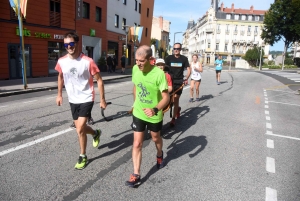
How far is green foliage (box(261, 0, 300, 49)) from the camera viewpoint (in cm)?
5046

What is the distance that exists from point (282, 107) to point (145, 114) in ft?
27.9

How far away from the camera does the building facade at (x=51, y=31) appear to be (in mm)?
15539

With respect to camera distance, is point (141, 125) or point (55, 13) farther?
point (55, 13)

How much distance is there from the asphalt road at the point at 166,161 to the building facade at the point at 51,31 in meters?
10.2

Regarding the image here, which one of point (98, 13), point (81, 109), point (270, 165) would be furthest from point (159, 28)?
point (81, 109)

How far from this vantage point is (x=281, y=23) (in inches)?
2068

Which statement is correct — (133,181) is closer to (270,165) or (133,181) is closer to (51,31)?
(270,165)

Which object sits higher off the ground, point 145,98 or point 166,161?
point 145,98

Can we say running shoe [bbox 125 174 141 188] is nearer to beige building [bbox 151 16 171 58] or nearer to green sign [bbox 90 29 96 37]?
green sign [bbox 90 29 96 37]

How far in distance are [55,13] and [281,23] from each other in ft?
159

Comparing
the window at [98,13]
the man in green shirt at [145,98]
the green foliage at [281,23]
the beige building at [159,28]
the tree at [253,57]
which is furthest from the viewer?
the beige building at [159,28]

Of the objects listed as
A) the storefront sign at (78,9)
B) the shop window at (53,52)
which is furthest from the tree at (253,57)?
the shop window at (53,52)

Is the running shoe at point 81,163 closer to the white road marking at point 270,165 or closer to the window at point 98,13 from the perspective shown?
the white road marking at point 270,165

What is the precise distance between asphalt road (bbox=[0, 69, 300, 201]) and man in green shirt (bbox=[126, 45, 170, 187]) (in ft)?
1.44
